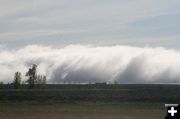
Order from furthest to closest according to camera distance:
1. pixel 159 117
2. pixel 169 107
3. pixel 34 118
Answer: pixel 159 117
pixel 34 118
pixel 169 107

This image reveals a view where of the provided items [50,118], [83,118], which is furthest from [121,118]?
[50,118]

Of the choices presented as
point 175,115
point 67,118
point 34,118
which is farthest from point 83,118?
point 175,115

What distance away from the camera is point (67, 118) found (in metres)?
58.8

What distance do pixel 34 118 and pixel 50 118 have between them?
79.2 inches

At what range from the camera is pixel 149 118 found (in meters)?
61.4

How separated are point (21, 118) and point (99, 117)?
10.2 metres

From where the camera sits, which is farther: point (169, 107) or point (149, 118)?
point (149, 118)

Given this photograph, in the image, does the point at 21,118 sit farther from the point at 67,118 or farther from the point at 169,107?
the point at 169,107

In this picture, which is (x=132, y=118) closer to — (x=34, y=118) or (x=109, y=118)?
(x=109, y=118)

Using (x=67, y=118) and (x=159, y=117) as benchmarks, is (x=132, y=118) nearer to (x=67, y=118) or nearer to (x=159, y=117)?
(x=159, y=117)

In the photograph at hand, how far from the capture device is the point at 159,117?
62.4 m

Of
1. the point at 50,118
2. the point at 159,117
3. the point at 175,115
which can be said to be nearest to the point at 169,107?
the point at 175,115

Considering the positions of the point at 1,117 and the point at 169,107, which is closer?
the point at 169,107

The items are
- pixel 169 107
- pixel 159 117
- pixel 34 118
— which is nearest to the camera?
pixel 169 107
